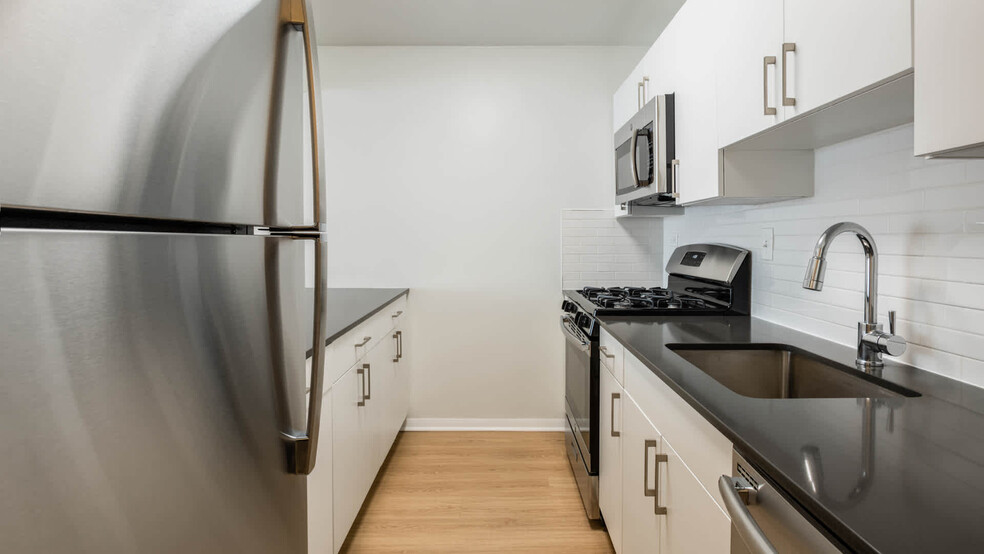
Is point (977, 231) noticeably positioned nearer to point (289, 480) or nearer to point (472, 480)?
point (289, 480)

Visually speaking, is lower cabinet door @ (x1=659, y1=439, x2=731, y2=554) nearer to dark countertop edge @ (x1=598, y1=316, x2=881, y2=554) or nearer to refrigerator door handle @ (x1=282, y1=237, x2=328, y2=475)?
dark countertop edge @ (x1=598, y1=316, x2=881, y2=554)

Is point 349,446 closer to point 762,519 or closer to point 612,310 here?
point 612,310

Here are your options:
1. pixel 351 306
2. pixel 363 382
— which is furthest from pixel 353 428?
pixel 351 306

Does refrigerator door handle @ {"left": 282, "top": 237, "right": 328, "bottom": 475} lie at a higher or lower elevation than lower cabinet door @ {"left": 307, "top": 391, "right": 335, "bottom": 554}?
higher

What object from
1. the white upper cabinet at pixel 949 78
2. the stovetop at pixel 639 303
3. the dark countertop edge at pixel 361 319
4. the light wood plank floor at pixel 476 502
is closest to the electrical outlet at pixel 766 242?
the stovetop at pixel 639 303

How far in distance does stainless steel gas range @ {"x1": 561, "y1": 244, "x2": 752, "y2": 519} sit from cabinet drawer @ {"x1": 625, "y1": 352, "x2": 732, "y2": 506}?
62 centimetres

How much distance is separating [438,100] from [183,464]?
320 cm

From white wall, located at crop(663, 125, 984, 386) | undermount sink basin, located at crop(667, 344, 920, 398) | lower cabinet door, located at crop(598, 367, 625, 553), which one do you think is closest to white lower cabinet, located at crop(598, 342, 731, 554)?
lower cabinet door, located at crop(598, 367, 625, 553)

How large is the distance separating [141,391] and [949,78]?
116 centimetres

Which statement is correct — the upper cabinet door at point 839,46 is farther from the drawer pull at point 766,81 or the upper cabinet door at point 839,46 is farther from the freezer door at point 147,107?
the freezer door at point 147,107

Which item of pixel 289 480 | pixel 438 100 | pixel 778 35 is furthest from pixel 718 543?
pixel 438 100

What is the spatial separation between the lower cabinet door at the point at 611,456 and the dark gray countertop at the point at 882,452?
1.95 ft

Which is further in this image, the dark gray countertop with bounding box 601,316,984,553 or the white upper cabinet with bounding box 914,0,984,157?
the white upper cabinet with bounding box 914,0,984,157

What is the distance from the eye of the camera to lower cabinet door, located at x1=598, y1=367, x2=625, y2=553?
1906 mm
